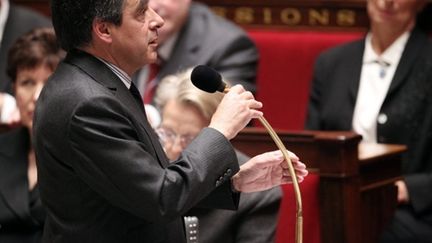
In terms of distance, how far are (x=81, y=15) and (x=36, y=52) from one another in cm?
110

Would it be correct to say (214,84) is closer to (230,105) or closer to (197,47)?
(230,105)

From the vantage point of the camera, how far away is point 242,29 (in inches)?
137

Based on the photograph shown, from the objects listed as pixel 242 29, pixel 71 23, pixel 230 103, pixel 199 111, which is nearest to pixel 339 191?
pixel 199 111

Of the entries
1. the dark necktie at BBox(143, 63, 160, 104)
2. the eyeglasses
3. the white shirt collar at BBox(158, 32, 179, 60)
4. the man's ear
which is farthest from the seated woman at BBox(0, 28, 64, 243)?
the man's ear

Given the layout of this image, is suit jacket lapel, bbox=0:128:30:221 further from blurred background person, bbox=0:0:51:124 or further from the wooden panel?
blurred background person, bbox=0:0:51:124

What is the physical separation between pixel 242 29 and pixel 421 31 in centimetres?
66

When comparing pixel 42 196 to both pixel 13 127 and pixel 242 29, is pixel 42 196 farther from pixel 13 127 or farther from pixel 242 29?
pixel 242 29

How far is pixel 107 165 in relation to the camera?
1534mm

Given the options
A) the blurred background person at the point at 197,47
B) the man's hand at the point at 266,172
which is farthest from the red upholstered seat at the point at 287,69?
the man's hand at the point at 266,172

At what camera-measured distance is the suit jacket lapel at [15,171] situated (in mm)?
2482

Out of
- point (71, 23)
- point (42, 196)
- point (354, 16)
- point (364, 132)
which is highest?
point (71, 23)

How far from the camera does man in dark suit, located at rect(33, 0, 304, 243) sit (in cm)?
154

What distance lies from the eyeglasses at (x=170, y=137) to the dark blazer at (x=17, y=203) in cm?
40

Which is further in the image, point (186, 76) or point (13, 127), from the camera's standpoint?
point (13, 127)
